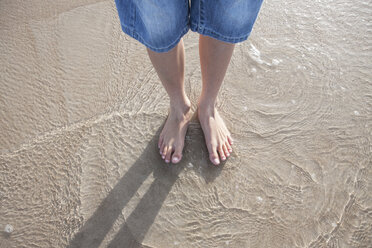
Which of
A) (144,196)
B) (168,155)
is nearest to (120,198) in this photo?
(144,196)

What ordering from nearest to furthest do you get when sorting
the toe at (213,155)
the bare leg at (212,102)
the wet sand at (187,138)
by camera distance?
1. the bare leg at (212,102)
2. the wet sand at (187,138)
3. the toe at (213,155)

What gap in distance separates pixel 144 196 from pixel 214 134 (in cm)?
46

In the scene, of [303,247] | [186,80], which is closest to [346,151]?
[303,247]

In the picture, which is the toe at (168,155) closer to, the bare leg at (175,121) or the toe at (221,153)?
the bare leg at (175,121)

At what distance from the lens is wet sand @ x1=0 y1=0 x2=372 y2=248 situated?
1.19 m

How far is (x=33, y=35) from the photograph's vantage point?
1.68 metres

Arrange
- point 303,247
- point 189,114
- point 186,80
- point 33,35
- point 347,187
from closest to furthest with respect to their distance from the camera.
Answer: point 303,247
point 347,187
point 189,114
point 186,80
point 33,35

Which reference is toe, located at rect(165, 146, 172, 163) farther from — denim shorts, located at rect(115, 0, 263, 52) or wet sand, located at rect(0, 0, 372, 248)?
denim shorts, located at rect(115, 0, 263, 52)

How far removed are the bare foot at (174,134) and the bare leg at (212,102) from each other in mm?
93

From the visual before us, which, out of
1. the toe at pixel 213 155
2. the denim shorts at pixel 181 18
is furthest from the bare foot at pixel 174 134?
the denim shorts at pixel 181 18

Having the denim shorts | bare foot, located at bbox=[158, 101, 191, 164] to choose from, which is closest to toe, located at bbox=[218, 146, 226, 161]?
bare foot, located at bbox=[158, 101, 191, 164]

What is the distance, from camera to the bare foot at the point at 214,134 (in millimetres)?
1307

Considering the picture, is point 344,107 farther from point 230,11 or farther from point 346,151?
point 230,11

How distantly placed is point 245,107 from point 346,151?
567 millimetres
